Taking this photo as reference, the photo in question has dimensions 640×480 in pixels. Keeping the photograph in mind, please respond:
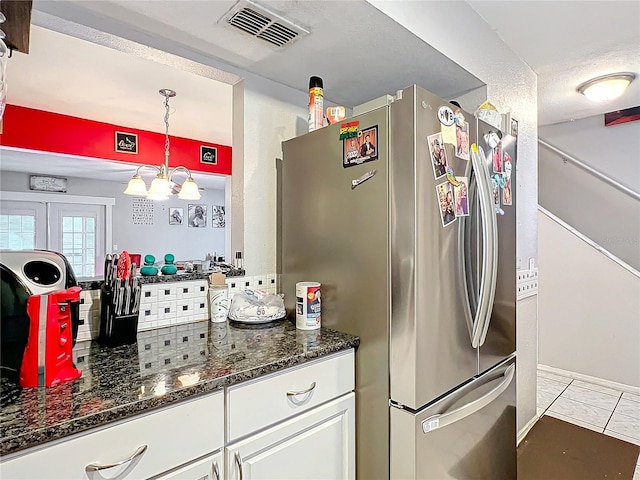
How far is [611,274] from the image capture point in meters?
3.00

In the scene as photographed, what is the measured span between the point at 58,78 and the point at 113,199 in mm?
4220

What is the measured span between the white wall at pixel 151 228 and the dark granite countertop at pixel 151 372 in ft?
17.4

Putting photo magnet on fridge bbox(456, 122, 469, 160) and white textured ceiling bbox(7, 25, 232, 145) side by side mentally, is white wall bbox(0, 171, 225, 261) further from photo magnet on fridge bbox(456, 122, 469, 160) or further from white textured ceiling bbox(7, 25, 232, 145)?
photo magnet on fridge bbox(456, 122, 469, 160)

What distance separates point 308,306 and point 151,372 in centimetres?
63

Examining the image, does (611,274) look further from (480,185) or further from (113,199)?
(113,199)

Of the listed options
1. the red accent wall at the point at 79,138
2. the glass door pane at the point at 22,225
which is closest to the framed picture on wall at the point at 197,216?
the glass door pane at the point at 22,225

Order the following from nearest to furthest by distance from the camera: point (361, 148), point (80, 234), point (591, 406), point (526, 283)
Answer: point (361, 148) < point (526, 283) < point (591, 406) < point (80, 234)

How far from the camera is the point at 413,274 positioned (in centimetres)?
116

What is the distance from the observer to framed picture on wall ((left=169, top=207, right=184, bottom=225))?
711 centimetres

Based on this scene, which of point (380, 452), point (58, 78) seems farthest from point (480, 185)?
point (58, 78)

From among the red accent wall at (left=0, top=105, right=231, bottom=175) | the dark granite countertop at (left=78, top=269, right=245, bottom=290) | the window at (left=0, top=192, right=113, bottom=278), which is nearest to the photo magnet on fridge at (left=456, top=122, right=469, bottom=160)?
the dark granite countertop at (left=78, top=269, right=245, bottom=290)

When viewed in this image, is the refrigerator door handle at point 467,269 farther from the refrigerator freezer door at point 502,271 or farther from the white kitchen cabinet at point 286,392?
the white kitchen cabinet at point 286,392

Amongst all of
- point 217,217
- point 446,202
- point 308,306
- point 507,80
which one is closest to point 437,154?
point 446,202

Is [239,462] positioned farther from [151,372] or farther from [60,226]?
[60,226]
